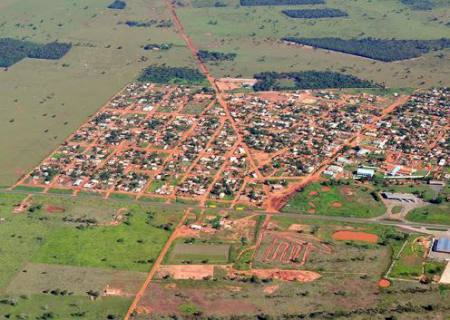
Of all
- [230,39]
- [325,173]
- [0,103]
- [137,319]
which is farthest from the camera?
[230,39]

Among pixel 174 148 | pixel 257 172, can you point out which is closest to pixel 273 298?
pixel 257 172

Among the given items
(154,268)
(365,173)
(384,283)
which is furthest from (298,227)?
(154,268)

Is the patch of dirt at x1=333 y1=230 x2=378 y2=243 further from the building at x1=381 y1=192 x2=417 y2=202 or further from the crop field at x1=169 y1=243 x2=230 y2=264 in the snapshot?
the crop field at x1=169 y1=243 x2=230 y2=264

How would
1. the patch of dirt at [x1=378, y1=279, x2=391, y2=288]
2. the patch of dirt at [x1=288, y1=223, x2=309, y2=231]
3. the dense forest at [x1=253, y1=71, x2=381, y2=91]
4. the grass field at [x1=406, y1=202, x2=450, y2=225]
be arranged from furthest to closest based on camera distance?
the dense forest at [x1=253, y1=71, x2=381, y2=91] < the grass field at [x1=406, y1=202, x2=450, y2=225] < the patch of dirt at [x1=288, y1=223, x2=309, y2=231] < the patch of dirt at [x1=378, y1=279, x2=391, y2=288]

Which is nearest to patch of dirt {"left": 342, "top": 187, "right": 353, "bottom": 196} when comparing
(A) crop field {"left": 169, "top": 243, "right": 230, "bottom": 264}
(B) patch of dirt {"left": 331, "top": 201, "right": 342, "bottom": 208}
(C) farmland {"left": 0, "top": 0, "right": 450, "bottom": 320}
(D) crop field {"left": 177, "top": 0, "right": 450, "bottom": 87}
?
(C) farmland {"left": 0, "top": 0, "right": 450, "bottom": 320}

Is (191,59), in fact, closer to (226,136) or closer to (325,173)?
(226,136)

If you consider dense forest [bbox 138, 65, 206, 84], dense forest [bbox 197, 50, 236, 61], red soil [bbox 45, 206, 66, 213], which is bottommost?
red soil [bbox 45, 206, 66, 213]

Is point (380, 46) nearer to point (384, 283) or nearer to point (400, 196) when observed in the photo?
point (400, 196)

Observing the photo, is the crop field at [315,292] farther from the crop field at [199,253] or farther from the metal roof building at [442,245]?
the metal roof building at [442,245]
